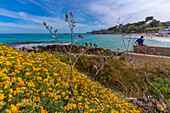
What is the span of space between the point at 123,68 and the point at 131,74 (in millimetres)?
430

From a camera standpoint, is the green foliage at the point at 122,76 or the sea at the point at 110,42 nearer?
the sea at the point at 110,42

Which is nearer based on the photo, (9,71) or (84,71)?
(9,71)

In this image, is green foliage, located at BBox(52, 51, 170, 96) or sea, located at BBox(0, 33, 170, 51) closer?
sea, located at BBox(0, 33, 170, 51)

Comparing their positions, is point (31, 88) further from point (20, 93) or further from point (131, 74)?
point (131, 74)

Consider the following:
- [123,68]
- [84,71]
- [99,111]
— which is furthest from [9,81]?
[123,68]

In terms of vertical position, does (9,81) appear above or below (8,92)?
above

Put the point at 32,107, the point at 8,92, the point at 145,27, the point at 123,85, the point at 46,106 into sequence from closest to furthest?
1. the point at 32,107
2. the point at 8,92
3. the point at 46,106
4. the point at 145,27
5. the point at 123,85

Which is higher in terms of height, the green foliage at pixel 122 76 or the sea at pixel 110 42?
the sea at pixel 110 42

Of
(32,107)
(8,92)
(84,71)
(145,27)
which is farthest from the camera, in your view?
(84,71)

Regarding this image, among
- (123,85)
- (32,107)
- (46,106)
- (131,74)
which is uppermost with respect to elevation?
(32,107)

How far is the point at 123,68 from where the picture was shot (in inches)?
173

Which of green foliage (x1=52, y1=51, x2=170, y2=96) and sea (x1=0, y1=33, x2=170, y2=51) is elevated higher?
sea (x1=0, y1=33, x2=170, y2=51)

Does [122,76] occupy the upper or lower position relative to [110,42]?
lower

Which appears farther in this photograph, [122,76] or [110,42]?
[110,42]
